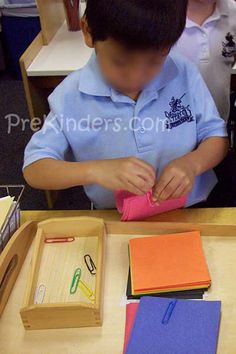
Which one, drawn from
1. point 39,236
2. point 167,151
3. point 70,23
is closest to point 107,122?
point 167,151

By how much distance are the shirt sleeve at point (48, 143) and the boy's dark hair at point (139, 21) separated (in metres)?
0.26

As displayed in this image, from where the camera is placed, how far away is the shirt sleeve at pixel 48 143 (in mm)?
878

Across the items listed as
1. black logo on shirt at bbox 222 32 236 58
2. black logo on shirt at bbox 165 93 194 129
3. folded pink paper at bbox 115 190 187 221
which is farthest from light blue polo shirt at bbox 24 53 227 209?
black logo on shirt at bbox 222 32 236 58

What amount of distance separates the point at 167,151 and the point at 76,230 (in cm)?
28

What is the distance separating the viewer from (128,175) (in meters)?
0.76

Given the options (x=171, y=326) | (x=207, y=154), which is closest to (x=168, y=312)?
(x=171, y=326)

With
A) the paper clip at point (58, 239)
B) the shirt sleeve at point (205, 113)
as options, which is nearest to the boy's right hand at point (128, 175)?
the paper clip at point (58, 239)

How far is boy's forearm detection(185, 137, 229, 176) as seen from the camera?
874 millimetres

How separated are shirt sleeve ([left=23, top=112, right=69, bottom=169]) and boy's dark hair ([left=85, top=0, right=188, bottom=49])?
0.26m

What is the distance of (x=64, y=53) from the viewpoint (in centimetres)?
163

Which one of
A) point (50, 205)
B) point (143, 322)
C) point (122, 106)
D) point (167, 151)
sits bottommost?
point (50, 205)

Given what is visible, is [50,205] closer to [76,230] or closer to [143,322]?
[76,230]

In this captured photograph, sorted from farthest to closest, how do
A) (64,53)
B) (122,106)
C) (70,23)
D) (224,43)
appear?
1. (70,23)
2. (64,53)
3. (224,43)
4. (122,106)

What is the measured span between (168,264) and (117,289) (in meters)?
0.10
